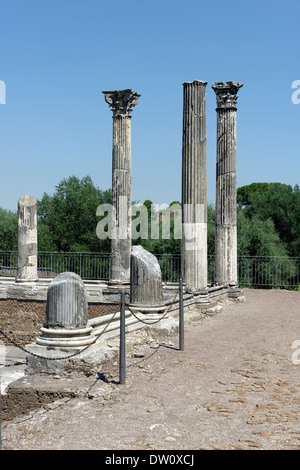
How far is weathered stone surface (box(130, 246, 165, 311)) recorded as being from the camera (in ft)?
33.3

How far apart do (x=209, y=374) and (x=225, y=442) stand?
2516 mm

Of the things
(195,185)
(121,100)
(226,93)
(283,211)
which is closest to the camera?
(195,185)

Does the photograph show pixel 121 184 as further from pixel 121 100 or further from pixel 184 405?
pixel 184 405

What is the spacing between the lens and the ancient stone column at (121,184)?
604 inches

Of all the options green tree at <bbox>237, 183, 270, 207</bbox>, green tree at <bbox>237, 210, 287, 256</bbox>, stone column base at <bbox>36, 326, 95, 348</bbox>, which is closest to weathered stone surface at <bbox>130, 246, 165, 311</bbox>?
stone column base at <bbox>36, 326, 95, 348</bbox>

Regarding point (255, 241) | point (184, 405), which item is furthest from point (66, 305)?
point (255, 241)

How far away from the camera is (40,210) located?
38.5m

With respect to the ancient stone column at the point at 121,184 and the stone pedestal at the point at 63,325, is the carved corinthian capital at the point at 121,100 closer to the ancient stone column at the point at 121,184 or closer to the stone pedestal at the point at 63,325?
the ancient stone column at the point at 121,184

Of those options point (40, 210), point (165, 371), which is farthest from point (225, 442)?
point (40, 210)

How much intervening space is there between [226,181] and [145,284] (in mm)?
7346

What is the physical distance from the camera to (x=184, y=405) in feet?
19.2

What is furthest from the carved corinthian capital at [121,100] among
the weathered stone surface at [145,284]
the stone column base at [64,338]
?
the stone column base at [64,338]

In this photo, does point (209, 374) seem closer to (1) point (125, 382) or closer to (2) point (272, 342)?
(1) point (125, 382)

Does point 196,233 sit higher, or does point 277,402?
point 196,233
